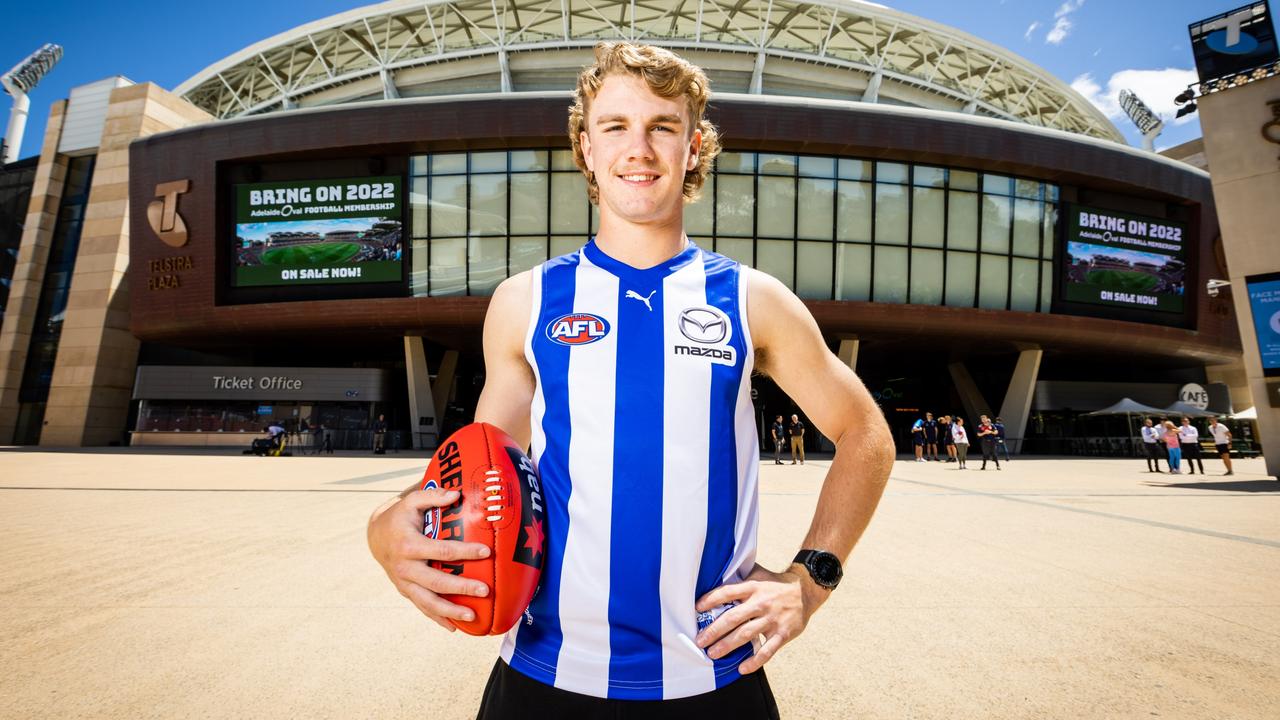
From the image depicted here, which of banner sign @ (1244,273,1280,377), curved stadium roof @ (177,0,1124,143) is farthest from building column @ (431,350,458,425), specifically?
banner sign @ (1244,273,1280,377)

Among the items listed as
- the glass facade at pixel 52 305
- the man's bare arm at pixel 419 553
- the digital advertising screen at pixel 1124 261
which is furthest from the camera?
the glass facade at pixel 52 305

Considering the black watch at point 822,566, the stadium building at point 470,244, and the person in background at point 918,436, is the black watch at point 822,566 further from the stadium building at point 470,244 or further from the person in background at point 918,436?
the person in background at point 918,436

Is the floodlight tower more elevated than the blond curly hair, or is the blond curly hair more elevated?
the floodlight tower

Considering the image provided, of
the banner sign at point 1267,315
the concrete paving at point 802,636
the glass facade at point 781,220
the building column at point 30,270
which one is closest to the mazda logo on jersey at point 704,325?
the concrete paving at point 802,636

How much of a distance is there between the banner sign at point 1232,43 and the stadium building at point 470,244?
1082 cm

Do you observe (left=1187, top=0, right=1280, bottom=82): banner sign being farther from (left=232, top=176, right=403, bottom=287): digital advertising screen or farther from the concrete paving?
(left=232, top=176, right=403, bottom=287): digital advertising screen

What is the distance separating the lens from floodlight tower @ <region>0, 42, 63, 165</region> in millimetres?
48375

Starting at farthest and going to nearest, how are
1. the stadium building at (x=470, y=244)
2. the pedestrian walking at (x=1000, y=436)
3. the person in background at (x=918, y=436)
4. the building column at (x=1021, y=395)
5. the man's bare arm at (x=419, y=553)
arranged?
the building column at (x=1021, y=395) → the stadium building at (x=470, y=244) → the person in background at (x=918, y=436) → the pedestrian walking at (x=1000, y=436) → the man's bare arm at (x=419, y=553)

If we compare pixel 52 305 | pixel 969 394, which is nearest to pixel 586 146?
pixel 969 394

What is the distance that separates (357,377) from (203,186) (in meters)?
11.1

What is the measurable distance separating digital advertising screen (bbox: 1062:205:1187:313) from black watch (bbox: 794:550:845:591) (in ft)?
118

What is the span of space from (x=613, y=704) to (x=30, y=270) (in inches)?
1953

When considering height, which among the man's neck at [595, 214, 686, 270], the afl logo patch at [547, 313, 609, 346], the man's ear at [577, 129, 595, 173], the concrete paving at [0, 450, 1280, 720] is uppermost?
the man's ear at [577, 129, 595, 173]

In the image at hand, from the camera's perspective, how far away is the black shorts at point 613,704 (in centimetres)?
137
